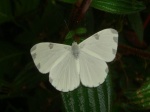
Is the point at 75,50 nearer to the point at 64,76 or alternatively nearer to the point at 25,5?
the point at 64,76

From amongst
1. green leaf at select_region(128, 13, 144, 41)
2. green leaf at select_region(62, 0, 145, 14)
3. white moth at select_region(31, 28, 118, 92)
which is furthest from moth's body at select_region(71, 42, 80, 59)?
green leaf at select_region(128, 13, 144, 41)

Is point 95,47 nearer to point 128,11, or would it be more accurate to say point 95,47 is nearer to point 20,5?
point 128,11

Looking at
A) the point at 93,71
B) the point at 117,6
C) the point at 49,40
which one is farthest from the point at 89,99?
the point at 49,40

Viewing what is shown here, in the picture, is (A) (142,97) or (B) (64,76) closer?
(B) (64,76)

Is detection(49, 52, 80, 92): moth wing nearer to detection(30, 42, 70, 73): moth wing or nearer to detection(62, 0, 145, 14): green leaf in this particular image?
detection(30, 42, 70, 73): moth wing

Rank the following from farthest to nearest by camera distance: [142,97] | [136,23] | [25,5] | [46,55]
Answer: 1. [25,5]
2. [136,23]
3. [142,97]
4. [46,55]
